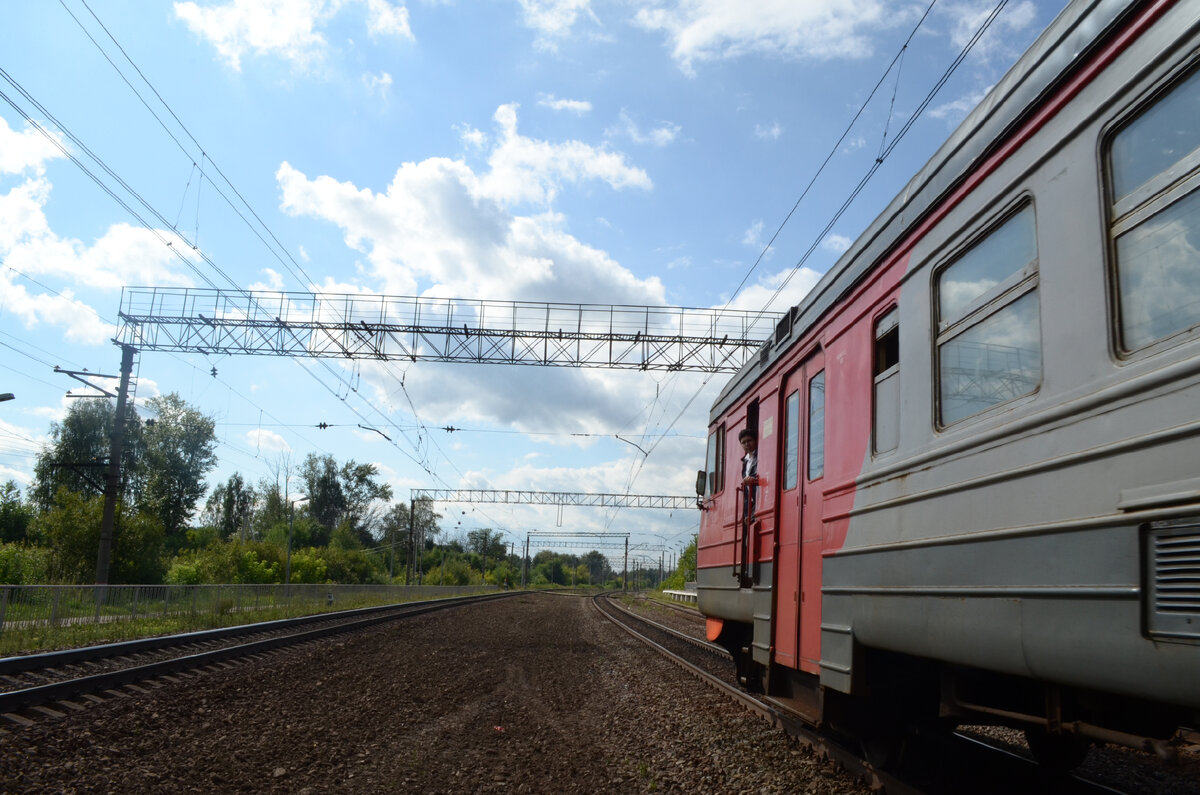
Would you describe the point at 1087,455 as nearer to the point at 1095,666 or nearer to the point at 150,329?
the point at 1095,666

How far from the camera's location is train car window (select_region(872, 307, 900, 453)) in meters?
4.81

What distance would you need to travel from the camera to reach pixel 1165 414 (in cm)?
256

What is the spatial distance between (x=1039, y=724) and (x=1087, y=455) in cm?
148

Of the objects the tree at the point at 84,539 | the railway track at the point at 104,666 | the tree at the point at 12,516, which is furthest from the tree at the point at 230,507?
the railway track at the point at 104,666

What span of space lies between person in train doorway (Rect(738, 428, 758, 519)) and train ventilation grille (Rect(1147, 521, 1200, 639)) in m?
5.25

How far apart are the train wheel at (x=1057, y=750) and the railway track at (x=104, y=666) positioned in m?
8.10

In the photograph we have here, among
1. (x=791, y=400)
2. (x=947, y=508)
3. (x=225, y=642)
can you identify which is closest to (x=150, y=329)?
(x=225, y=642)

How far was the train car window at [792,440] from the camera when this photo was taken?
6.82m

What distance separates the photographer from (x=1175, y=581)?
8.32ft

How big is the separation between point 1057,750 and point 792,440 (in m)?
2.87

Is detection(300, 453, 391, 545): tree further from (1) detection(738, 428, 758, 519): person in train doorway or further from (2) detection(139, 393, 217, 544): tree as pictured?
(1) detection(738, 428, 758, 519): person in train doorway

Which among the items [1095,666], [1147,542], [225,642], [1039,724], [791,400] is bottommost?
[225,642]

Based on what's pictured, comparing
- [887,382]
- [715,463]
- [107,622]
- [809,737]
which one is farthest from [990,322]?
[107,622]

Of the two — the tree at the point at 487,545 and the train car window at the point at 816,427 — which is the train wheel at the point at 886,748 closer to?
the train car window at the point at 816,427
